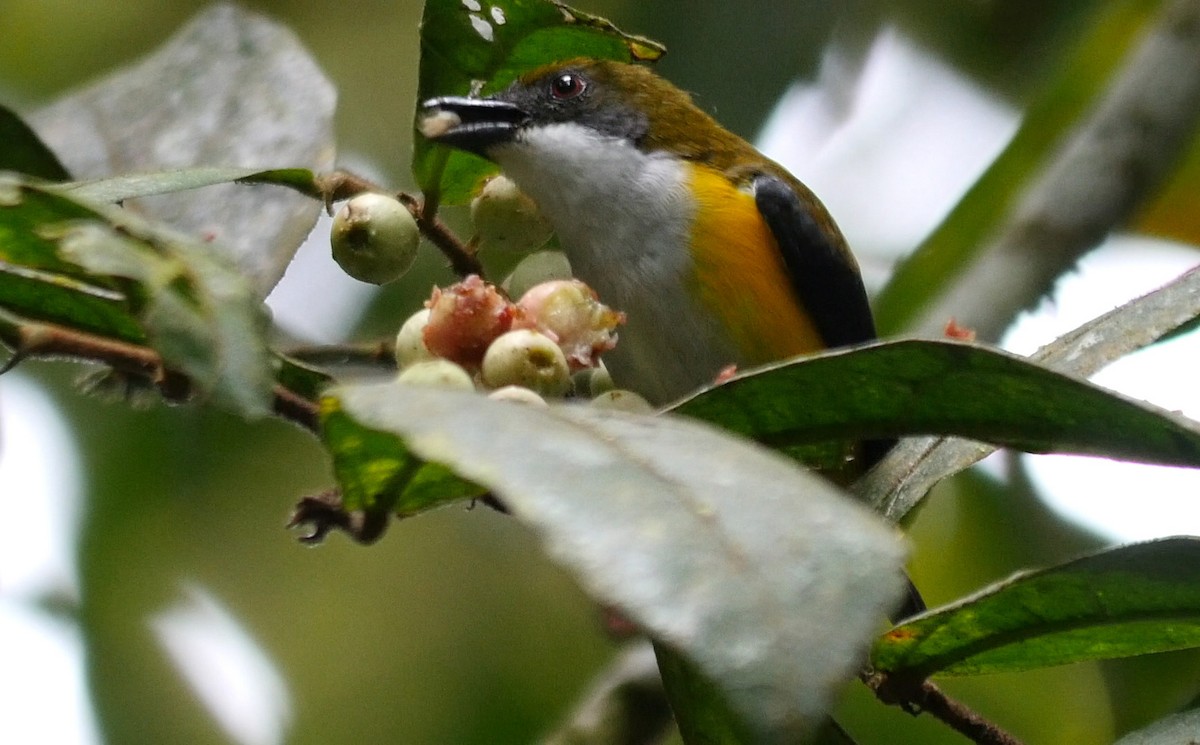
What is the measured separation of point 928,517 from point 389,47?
1.89 m

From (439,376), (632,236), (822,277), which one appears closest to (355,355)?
(439,376)

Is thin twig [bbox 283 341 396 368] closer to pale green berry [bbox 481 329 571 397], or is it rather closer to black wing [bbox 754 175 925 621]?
pale green berry [bbox 481 329 571 397]

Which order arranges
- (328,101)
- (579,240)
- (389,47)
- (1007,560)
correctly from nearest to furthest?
1. (328,101)
2. (579,240)
3. (1007,560)
4. (389,47)

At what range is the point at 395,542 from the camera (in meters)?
3.79

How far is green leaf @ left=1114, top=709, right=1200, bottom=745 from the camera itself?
1333mm

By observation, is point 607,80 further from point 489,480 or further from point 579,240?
point 489,480

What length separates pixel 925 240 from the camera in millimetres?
3379

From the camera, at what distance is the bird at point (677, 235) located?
247 cm

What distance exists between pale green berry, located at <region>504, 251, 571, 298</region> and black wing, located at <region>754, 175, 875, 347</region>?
83 cm

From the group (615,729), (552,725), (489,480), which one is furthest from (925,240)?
(489,480)

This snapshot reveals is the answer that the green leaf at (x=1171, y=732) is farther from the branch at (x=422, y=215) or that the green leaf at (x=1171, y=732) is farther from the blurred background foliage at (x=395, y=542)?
the blurred background foliage at (x=395, y=542)

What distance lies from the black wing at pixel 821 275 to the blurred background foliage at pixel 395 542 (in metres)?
0.33

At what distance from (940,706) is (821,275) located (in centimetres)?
133

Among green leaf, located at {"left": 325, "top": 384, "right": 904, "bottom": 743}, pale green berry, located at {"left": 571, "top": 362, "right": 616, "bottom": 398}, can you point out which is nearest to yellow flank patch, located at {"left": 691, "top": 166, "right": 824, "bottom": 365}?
pale green berry, located at {"left": 571, "top": 362, "right": 616, "bottom": 398}
